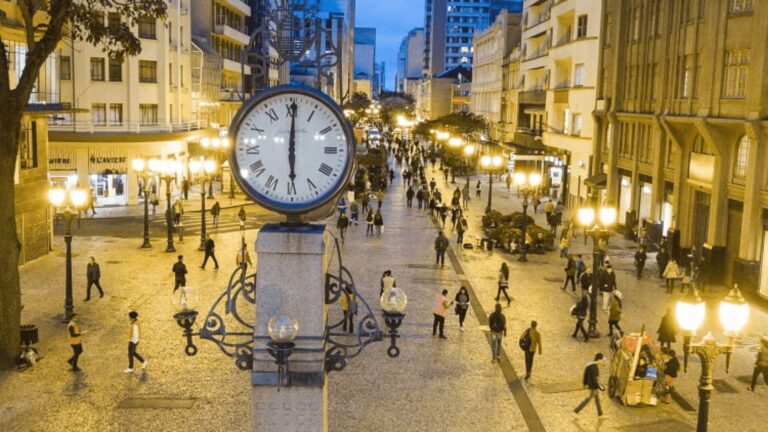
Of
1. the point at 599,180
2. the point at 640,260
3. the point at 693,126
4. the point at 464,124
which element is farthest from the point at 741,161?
the point at 464,124

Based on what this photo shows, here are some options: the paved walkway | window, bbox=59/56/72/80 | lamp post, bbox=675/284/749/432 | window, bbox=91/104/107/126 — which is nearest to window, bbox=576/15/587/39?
the paved walkway

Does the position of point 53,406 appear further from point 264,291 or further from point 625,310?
point 625,310

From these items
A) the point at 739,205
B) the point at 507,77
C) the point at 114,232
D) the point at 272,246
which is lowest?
the point at 114,232

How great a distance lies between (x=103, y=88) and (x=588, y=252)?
98.9ft

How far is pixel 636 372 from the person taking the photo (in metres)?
16.1

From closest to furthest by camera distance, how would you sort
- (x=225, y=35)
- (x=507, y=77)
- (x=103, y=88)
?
1. (x=103, y=88)
2. (x=225, y=35)
3. (x=507, y=77)

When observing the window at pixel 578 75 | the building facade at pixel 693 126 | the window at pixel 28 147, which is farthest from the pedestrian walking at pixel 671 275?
the window at pixel 28 147

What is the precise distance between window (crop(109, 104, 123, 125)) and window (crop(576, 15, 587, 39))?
93.7 feet

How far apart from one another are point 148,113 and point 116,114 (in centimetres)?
238

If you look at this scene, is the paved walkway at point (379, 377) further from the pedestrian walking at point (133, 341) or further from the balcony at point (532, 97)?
the balcony at point (532, 97)

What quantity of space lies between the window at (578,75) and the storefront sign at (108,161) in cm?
2823

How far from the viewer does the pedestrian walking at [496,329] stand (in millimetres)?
18719

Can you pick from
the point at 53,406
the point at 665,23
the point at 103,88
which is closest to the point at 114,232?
the point at 103,88

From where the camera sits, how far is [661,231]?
121 ft
